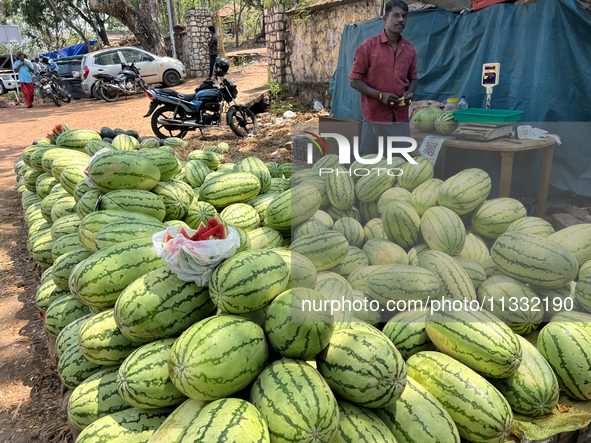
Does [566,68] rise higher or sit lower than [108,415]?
higher

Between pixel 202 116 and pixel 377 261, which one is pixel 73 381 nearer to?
pixel 377 261

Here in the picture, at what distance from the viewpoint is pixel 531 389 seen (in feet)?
5.22

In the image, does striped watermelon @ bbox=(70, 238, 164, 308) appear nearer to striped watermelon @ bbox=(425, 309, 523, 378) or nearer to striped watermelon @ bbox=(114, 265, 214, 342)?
striped watermelon @ bbox=(114, 265, 214, 342)

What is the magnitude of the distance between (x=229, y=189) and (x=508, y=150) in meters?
3.02

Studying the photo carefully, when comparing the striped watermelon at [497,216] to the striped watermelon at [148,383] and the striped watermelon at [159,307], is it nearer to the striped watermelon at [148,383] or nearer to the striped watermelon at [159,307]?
the striped watermelon at [159,307]

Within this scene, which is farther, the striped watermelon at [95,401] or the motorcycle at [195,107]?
the motorcycle at [195,107]

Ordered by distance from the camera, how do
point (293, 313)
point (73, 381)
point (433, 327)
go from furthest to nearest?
1. point (73, 381)
2. point (433, 327)
3. point (293, 313)

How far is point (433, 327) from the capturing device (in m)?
1.70

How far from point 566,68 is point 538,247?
4258 millimetres

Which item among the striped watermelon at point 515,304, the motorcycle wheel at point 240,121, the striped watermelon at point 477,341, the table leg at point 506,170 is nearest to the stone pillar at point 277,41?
the motorcycle wheel at point 240,121

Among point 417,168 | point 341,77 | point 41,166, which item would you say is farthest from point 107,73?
point 417,168

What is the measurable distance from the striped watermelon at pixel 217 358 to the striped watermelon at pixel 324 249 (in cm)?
76

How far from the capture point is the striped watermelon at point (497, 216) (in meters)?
2.44

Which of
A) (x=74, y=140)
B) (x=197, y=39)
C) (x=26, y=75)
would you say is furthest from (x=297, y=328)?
(x=197, y=39)
